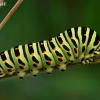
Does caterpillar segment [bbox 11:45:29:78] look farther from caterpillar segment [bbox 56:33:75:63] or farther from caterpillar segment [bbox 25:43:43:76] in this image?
caterpillar segment [bbox 56:33:75:63]

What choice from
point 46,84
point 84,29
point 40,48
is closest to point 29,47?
point 40,48

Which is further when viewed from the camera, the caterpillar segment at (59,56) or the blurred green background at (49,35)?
the blurred green background at (49,35)

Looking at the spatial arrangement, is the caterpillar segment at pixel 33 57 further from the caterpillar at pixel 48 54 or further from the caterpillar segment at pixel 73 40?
the caterpillar segment at pixel 73 40

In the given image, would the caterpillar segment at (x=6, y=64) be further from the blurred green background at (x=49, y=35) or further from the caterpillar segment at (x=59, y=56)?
the blurred green background at (x=49, y=35)

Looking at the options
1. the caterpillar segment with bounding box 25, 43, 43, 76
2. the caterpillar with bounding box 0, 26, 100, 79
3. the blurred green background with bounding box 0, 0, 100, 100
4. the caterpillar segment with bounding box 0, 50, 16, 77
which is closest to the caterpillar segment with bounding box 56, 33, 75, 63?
the caterpillar with bounding box 0, 26, 100, 79

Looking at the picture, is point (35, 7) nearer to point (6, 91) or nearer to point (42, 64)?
point (6, 91)

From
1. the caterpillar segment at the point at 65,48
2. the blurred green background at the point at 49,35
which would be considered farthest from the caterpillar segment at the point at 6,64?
the blurred green background at the point at 49,35

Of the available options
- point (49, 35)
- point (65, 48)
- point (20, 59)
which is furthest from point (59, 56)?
point (49, 35)
